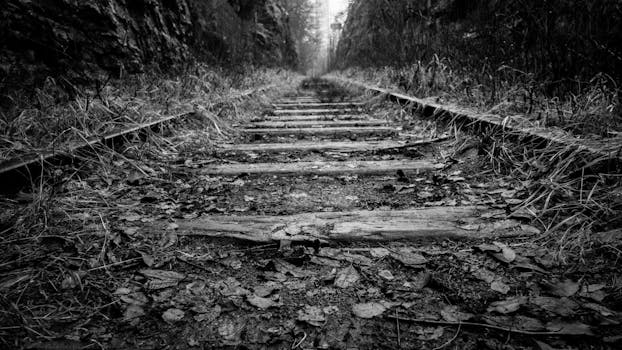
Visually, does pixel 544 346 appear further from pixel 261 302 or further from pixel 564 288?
pixel 261 302

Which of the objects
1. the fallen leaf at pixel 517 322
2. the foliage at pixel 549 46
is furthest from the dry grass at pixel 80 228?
the foliage at pixel 549 46

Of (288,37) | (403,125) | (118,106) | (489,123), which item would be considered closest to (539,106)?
(489,123)

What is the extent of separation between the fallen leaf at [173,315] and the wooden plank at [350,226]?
0.48m

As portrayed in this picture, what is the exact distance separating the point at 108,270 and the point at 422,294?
1118mm

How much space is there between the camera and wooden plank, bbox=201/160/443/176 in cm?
249

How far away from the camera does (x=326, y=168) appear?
2.55 metres

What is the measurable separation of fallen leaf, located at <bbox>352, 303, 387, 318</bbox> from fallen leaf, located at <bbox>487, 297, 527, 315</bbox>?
0.33 metres

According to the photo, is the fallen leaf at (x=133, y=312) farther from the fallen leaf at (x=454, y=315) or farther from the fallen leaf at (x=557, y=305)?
the fallen leaf at (x=557, y=305)

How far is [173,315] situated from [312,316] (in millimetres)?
433

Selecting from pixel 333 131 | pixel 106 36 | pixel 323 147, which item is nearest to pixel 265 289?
pixel 323 147

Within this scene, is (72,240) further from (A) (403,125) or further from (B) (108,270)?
(A) (403,125)

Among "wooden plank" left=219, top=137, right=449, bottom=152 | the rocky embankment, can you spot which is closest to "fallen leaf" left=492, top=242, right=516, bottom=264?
"wooden plank" left=219, top=137, right=449, bottom=152

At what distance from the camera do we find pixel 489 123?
260cm

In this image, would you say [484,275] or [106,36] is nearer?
[484,275]
